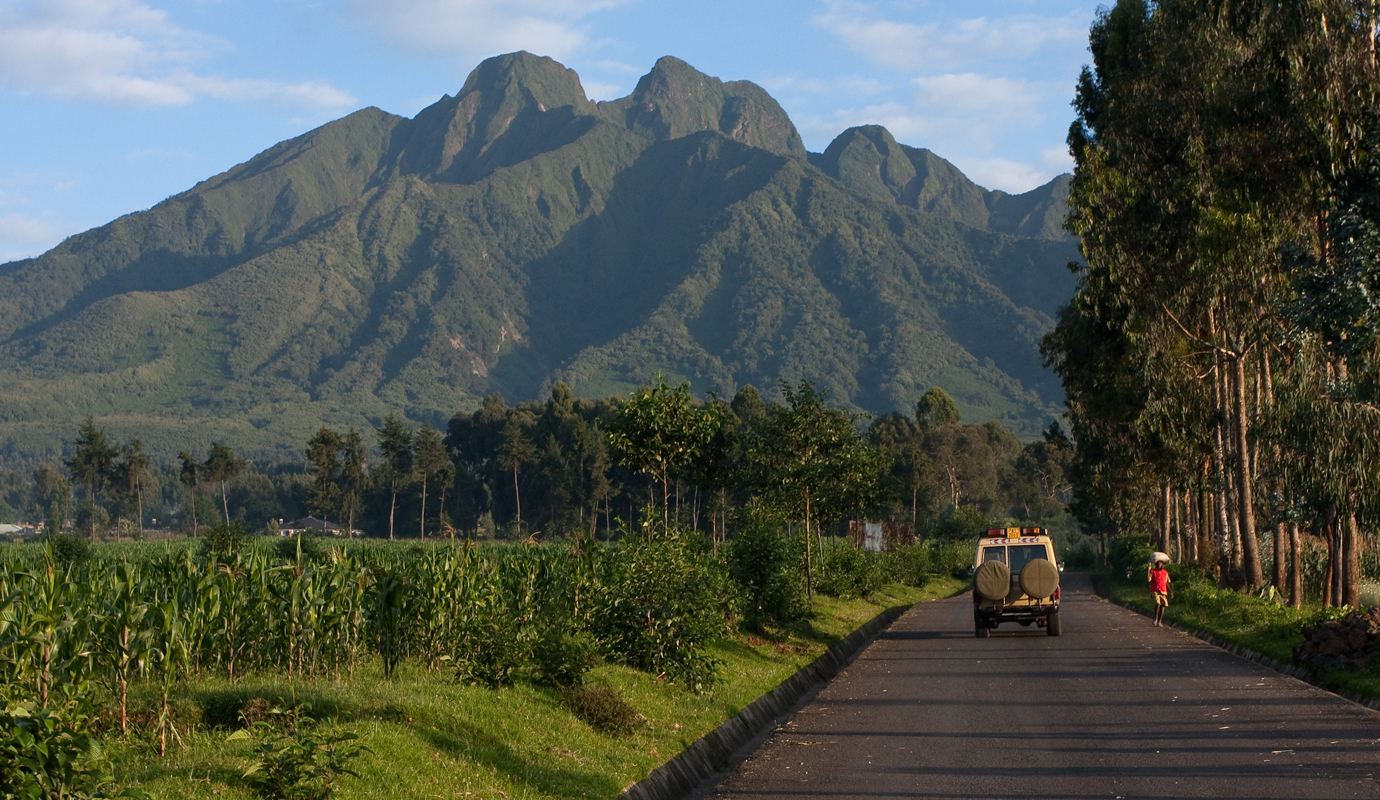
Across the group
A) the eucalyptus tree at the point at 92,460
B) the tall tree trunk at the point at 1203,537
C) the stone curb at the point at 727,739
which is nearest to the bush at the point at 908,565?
the tall tree trunk at the point at 1203,537

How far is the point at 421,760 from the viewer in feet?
28.4

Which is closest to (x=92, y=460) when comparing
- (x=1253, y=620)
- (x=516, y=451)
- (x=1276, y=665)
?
(x=516, y=451)

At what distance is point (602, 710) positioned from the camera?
11602 mm

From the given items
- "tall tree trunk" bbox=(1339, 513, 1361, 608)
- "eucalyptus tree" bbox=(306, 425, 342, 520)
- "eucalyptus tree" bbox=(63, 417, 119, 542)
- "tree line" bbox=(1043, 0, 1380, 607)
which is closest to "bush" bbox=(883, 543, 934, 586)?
"tree line" bbox=(1043, 0, 1380, 607)

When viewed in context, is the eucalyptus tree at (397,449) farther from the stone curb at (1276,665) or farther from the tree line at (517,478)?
the stone curb at (1276,665)

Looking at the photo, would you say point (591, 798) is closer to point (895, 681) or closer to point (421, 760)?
point (421, 760)

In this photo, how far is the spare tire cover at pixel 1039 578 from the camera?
25.4 m

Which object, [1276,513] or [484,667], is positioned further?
[1276,513]

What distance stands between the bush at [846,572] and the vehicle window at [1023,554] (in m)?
8.62

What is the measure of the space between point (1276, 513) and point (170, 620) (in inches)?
976

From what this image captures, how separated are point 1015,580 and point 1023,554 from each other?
3.59ft

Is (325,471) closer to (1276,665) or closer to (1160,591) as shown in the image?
(1160,591)

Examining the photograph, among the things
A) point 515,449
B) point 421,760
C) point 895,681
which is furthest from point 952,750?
point 515,449

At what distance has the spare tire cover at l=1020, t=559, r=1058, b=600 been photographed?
25.4 meters
